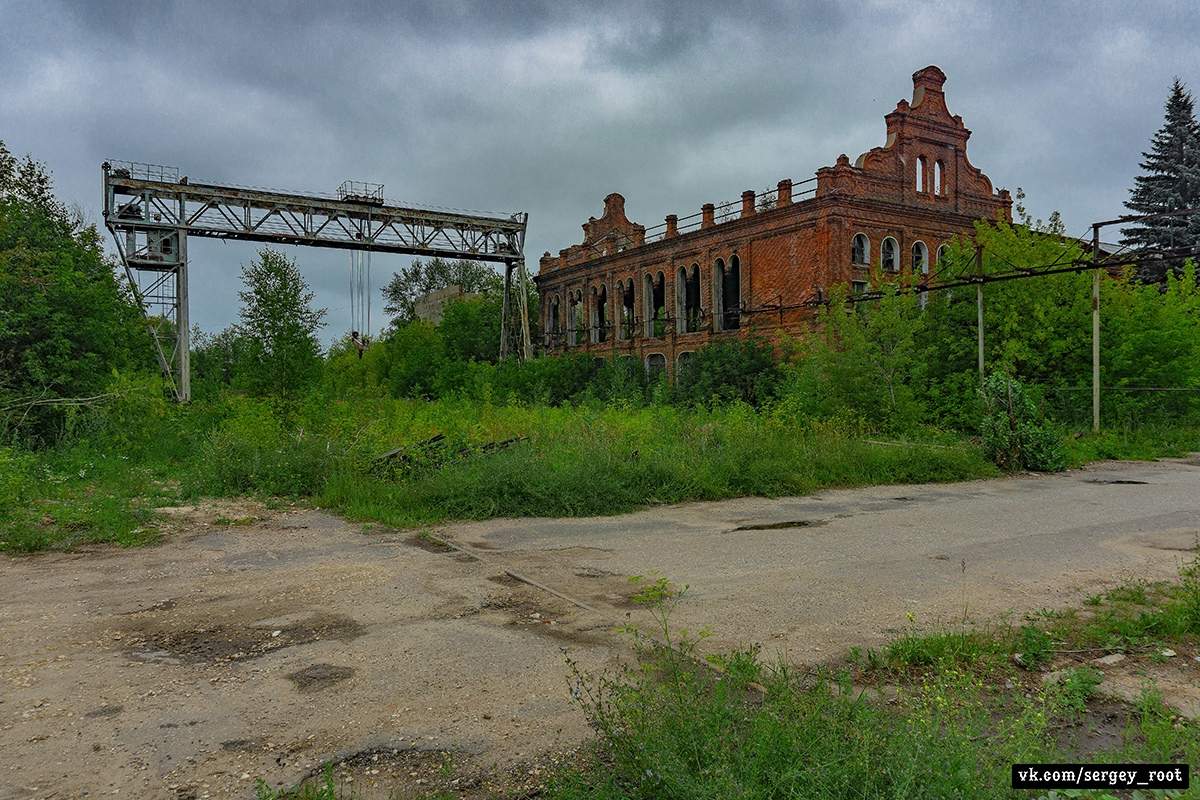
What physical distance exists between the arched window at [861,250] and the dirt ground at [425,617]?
16946 mm

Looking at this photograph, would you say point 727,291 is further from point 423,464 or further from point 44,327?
point 44,327

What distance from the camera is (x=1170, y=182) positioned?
34.2 meters

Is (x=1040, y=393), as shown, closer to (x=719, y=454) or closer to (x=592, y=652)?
(x=719, y=454)

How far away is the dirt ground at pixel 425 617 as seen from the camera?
134 inches

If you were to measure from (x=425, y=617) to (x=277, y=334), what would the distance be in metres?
10.2

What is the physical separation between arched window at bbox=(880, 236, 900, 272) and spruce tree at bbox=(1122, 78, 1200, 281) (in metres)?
15.7

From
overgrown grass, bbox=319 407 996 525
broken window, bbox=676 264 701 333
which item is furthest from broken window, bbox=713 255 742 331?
overgrown grass, bbox=319 407 996 525

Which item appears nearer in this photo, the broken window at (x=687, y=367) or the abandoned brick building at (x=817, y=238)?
the abandoned brick building at (x=817, y=238)

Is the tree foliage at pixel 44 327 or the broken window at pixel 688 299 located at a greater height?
the broken window at pixel 688 299

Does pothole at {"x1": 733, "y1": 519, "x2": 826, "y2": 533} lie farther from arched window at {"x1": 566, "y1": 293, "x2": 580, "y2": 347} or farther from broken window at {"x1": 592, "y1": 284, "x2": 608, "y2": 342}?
arched window at {"x1": 566, "y1": 293, "x2": 580, "y2": 347}

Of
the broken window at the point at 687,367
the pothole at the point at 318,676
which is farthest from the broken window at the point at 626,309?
the pothole at the point at 318,676

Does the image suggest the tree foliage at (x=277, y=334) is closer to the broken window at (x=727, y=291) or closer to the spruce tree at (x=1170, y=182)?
the broken window at (x=727, y=291)

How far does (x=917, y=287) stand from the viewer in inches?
A: 785

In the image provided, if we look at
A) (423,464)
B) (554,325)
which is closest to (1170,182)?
(554,325)
